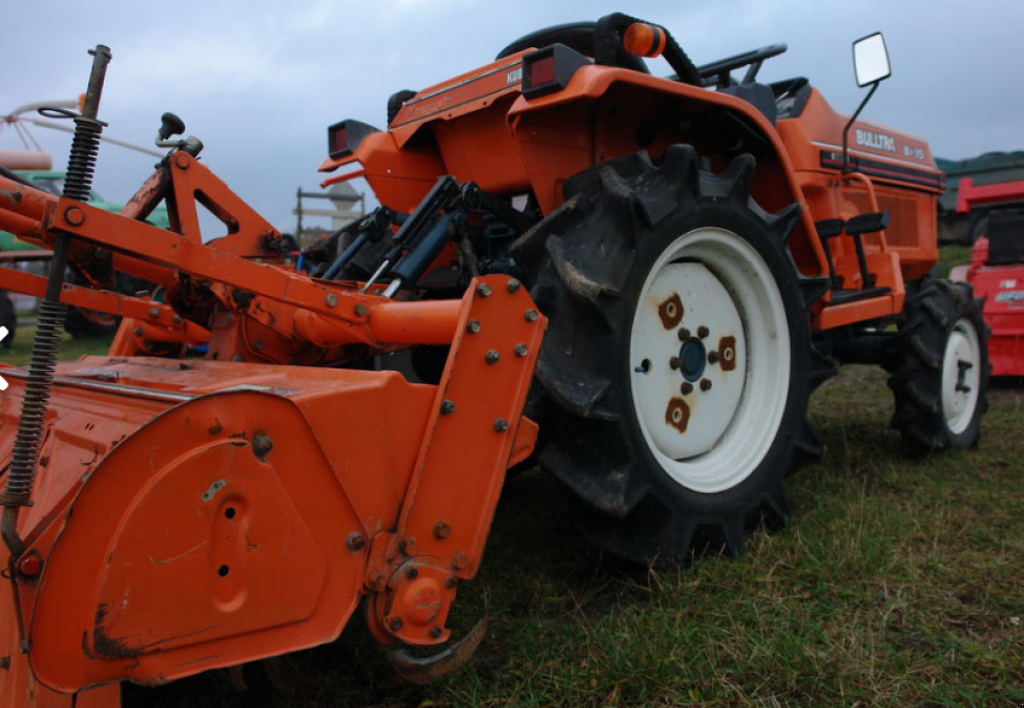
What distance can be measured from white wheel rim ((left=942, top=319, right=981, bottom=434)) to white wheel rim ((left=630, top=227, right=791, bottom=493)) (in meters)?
1.83

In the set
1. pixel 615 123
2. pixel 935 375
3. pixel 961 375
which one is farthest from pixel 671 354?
pixel 961 375

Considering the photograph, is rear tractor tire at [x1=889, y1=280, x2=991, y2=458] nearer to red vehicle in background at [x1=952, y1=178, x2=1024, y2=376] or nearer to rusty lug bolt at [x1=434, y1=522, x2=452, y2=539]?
red vehicle in background at [x1=952, y1=178, x2=1024, y2=376]

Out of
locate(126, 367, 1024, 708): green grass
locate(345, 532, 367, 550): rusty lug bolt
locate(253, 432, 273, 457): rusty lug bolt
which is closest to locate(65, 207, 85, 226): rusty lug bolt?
locate(253, 432, 273, 457): rusty lug bolt

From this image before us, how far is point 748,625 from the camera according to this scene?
2.21m

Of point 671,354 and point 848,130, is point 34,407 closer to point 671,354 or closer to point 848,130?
point 671,354

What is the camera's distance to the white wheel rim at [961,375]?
14.4 feet

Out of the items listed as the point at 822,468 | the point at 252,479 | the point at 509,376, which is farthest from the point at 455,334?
the point at 822,468

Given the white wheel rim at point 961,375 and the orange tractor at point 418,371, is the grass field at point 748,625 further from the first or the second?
the white wheel rim at point 961,375

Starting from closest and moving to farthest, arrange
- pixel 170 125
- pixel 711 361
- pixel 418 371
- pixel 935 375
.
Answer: pixel 170 125 < pixel 711 361 < pixel 418 371 < pixel 935 375

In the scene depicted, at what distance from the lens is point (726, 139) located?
3.29 metres

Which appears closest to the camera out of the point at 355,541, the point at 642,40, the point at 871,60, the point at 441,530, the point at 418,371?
the point at 355,541

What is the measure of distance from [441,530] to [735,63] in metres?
3.15

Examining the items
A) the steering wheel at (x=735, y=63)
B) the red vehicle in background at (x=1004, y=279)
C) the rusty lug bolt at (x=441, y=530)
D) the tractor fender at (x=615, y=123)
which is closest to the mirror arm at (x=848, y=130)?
the steering wheel at (x=735, y=63)

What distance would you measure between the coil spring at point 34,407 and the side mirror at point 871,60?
12.0 feet
